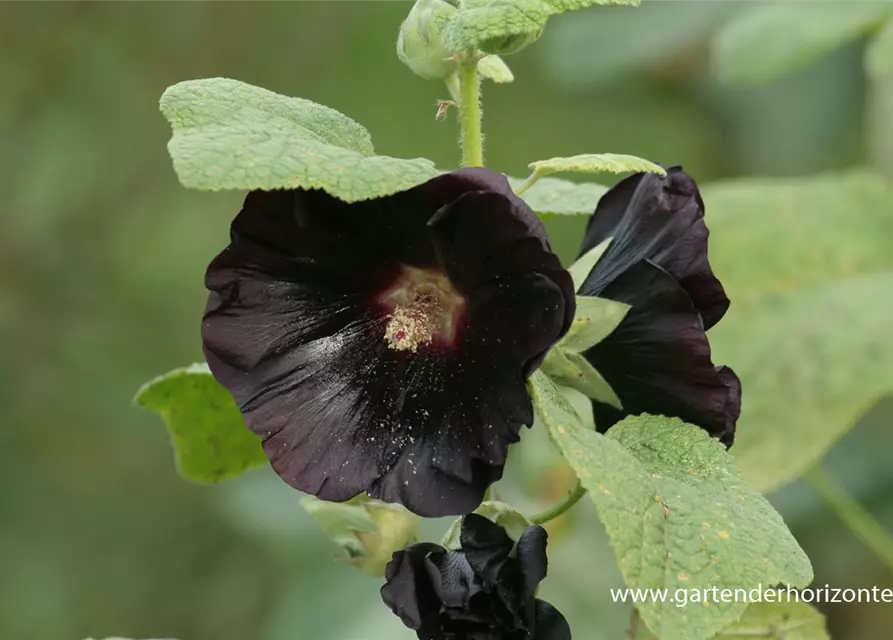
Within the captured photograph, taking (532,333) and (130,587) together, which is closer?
(532,333)

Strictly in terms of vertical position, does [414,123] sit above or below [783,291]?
below

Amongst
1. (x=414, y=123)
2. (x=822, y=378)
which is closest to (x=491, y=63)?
(x=822, y=378)

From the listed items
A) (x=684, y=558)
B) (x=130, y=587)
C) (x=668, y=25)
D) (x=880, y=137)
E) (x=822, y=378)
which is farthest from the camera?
(x=130, y=587)

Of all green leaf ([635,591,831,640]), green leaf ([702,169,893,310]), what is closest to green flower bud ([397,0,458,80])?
green leaf ([635,591,831,640])

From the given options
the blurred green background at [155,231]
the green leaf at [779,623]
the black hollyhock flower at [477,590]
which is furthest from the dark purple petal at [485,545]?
the blurred green background at [155,231]

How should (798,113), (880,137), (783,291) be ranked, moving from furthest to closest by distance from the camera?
(798,113), (880,137), (783,291)

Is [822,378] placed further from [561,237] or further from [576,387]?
[561,237]

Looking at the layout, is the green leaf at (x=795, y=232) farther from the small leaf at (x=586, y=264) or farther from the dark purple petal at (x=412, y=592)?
the dark purple petal at (x=412, y=592)
